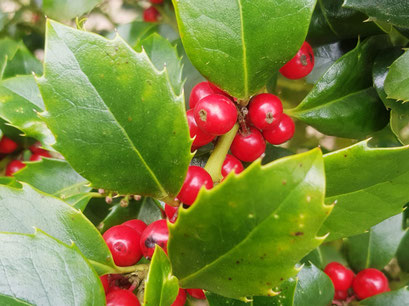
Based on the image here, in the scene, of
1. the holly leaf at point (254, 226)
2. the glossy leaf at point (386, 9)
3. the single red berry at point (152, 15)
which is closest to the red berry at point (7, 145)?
the single red berry at point (152, 15)

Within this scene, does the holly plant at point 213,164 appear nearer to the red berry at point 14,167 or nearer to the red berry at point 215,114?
the red berry at point 215,114

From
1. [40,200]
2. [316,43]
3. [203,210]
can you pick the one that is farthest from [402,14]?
[40,200]

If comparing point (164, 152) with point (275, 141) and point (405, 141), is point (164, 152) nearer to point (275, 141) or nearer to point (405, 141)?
point (275, 141)

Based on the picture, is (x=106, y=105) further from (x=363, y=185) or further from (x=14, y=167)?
(x=14, y=167)

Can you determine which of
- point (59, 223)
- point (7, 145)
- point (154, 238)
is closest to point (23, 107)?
point (7, 145)

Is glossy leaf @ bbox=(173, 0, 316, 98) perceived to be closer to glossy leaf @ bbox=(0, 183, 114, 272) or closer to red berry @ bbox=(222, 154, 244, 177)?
red berry @ bbox=(222, 154, 244, 177)
